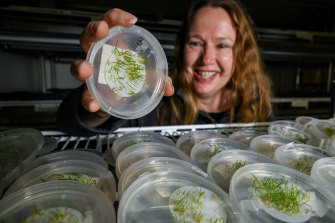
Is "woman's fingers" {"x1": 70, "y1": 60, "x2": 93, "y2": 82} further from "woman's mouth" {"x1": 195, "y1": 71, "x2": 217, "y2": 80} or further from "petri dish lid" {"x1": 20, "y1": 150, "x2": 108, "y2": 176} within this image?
"woman's mouth" {"x1": 195, "y1": 71, "x2": 217, "y2": 80}

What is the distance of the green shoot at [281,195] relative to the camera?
0.41 m

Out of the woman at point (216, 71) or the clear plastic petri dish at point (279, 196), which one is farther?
the woman at point (216, 71)

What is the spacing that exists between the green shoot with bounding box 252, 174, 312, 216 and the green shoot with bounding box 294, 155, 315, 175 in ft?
0.48

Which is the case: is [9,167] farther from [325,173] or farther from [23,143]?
[325,173]

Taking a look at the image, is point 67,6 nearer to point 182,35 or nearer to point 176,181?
point 182,35

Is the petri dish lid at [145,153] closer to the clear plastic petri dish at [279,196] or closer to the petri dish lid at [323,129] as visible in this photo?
the clear plastic petri dish at [279,196]

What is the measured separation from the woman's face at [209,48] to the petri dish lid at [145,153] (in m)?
0.70

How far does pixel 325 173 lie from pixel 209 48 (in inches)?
32.7

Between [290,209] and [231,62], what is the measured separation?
3.26 ft

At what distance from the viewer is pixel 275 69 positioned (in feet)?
9.52

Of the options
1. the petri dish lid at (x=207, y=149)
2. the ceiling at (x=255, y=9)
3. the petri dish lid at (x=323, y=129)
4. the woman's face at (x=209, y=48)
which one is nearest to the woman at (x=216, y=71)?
the woman's face at (x=209, y=48)

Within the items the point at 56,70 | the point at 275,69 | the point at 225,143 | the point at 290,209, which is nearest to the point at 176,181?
the point at 290,209

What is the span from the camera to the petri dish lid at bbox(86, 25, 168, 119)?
0.51m

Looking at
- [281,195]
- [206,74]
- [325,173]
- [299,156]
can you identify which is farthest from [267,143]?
[206,74]
